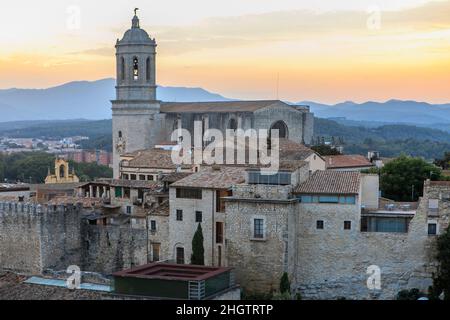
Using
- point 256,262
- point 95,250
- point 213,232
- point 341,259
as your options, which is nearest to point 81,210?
point 95,250

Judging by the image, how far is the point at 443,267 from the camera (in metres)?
31.6

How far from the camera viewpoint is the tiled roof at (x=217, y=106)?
65.5 metres

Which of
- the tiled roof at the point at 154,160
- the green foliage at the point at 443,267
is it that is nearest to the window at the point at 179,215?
the green foliage at the point at 443,267

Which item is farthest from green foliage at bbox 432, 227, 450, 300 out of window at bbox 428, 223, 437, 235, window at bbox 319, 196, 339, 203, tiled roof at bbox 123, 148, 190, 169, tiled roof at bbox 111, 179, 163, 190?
tiled roof at bbox 123, 148, 190, 169

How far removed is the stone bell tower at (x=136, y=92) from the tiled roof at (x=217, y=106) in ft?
5.68

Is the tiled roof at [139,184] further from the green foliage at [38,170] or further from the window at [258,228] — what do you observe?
the green foliage at [38,170]

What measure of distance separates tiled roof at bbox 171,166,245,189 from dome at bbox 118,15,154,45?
106 ft

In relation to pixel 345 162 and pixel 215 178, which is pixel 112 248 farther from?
pixel 345 162

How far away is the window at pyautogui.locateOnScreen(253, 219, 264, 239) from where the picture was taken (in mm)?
33781

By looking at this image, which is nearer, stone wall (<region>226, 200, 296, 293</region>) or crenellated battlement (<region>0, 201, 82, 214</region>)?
stone wall (<region>226, 200, 296, 293</region>)

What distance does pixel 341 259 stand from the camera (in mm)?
33625

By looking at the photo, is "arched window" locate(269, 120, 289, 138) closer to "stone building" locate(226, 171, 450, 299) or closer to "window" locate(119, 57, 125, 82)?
"window" locate(119, 57, 125, 82)

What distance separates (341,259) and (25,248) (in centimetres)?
1400
